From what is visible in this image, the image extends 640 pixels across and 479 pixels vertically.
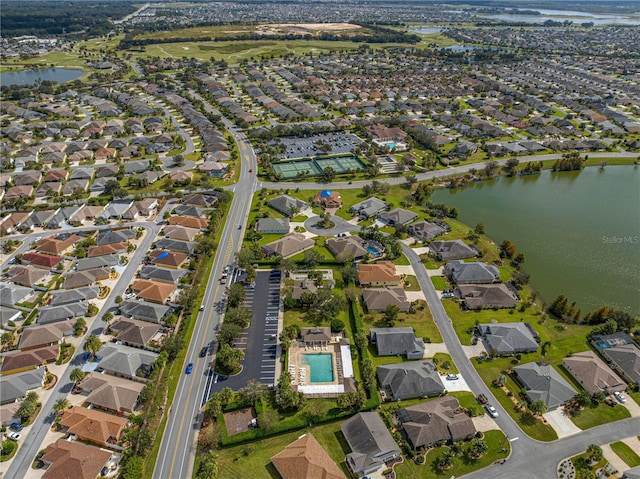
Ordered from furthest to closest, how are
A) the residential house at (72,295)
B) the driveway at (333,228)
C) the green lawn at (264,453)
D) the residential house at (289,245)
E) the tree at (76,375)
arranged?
the driveway at (333,228) < the residential house at (289,245) < the residential house at (72,295) < the tree at (76,375) < the green lawn at (264,453)

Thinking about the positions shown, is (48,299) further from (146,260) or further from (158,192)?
(158,192)

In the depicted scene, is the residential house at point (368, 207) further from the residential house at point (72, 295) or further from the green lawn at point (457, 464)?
the residential house at point (72, 295)

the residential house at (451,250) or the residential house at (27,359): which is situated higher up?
the residential house at (451,250)

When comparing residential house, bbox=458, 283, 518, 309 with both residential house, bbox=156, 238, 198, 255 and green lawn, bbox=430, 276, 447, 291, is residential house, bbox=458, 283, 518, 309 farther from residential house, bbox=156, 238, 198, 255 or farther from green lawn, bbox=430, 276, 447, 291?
residential house, bbox=156, 238, 198, 255

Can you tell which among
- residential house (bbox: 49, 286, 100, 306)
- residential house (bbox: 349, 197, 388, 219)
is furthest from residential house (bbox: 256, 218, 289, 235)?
residential house (bbox: 49, 286, 100, 306)

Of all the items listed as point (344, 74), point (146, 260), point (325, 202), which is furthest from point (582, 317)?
point (344, 74)

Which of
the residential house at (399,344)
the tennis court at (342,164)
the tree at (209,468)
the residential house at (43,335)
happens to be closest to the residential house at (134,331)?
the residential house at (43,335)

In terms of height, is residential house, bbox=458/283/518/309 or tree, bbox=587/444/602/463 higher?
residential house, bbox=458/283/518/309

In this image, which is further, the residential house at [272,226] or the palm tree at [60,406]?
the residential house at [272,226]
